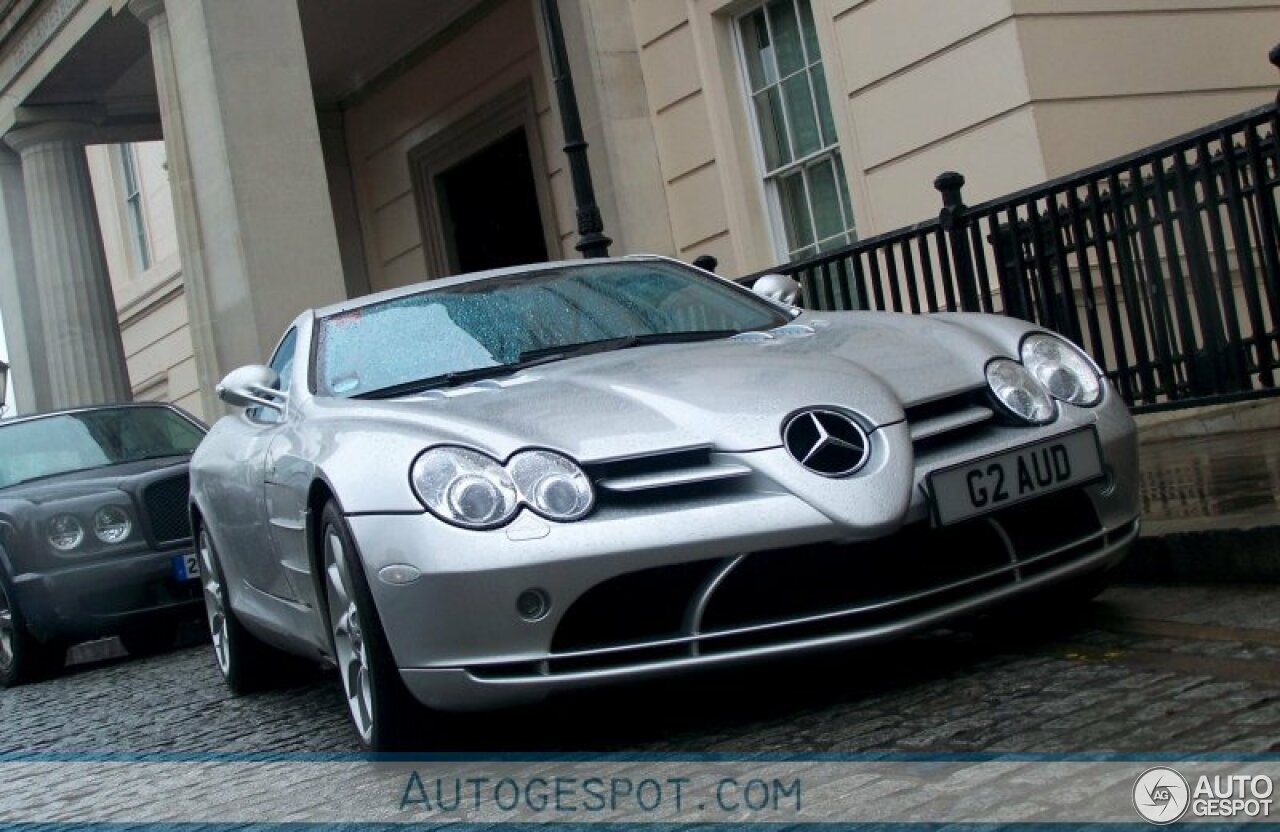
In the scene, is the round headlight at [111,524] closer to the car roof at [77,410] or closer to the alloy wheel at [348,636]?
the car roof at [77,410]

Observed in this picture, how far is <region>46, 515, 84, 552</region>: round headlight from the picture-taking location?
9.48 metres

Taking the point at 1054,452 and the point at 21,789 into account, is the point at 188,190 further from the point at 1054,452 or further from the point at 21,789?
the point at 1054,452

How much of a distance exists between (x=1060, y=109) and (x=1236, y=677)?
7.40 m

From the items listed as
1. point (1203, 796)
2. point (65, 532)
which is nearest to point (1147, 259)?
point (1203, 796)

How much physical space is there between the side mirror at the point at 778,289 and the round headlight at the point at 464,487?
82.0 inches

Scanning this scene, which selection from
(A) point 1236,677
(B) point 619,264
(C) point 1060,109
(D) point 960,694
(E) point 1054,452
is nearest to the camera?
(A) point 1236,677

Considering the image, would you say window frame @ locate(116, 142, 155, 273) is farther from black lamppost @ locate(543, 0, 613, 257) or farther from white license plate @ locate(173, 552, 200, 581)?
white license plate @ locate(173, 552, 200, 581)

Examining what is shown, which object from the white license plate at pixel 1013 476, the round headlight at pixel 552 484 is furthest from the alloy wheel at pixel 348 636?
the white license plate at pixel 1013 476

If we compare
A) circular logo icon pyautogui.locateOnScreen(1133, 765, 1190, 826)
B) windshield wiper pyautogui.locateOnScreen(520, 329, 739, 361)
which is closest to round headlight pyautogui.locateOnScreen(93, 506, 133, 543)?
windshield wiper pyautogui.locateOnScreen(520, 329, 739, 361)

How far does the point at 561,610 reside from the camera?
423 centimetres

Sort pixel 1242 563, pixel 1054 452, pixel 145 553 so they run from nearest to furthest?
pixel 1054 452, pixel 1242 563, pixel 145 553

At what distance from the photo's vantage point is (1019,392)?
4.80m

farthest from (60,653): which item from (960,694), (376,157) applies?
(376,157)

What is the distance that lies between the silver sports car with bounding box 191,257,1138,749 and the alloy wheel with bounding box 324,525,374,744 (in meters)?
0.01
